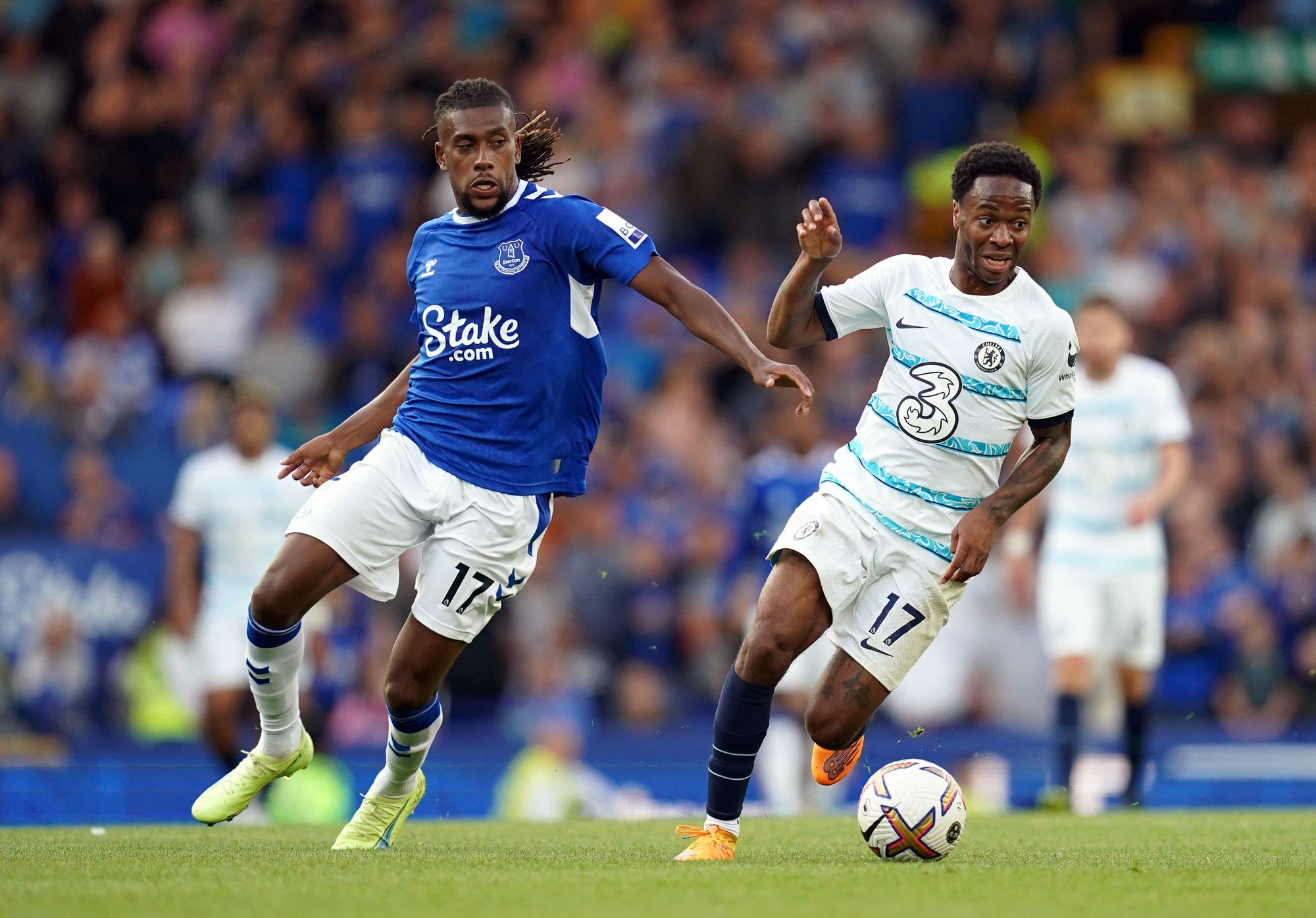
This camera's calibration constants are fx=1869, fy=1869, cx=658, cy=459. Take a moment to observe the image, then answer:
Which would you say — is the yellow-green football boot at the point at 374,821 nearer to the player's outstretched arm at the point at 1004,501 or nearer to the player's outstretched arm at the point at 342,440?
the player's outstretched arm at the point at 342,440

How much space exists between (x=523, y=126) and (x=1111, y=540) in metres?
4.62

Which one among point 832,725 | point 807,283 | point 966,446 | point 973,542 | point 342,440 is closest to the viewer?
point 973,542

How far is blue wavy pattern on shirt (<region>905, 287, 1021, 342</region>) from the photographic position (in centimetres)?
706

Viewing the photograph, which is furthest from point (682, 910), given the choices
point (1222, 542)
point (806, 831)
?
point (1222, 542)

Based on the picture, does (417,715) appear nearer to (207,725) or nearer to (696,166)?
(207,725)

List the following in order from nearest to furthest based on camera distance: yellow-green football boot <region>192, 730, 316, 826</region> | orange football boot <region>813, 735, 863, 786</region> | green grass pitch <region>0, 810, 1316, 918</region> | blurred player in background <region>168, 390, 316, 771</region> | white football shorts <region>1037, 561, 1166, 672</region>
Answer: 1. green grass pitch <region>0, 810, 1316, 918</region>
2. yellow-green football boot <region>192, 730, 316, 826</region>
3. orange football boot <region>813, 735, 863, 786</region>
4. white football shorts <region>1037, 561, 1166, 672</region>
5. blurred player in background <region>168, 390, 316, 771</region>

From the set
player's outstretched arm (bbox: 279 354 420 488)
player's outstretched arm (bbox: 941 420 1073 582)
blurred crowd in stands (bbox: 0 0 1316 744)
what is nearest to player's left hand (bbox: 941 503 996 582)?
player's outstretched arm (bbox: 941 420 1073 582)

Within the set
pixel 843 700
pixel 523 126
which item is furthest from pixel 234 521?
pixel 843 700

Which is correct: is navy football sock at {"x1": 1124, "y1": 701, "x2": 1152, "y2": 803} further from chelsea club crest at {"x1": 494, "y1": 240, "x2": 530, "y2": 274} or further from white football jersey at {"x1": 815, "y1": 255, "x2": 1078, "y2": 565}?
chelsea club crest at {"x1": 494, "y1": 240, "x2": 530, "y2": 274}

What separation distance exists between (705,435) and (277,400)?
3525mm

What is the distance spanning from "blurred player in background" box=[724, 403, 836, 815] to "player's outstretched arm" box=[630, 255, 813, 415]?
5087mm

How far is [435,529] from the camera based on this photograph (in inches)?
286

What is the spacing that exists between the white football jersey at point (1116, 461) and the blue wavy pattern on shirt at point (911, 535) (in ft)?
12.4

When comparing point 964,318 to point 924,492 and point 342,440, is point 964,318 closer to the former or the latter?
point 924,492
